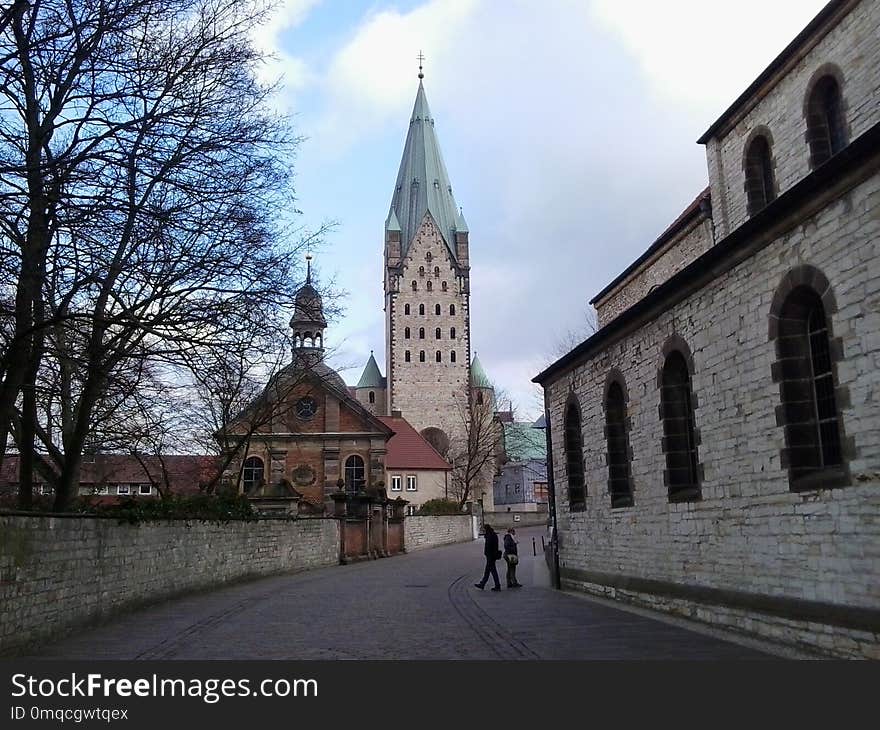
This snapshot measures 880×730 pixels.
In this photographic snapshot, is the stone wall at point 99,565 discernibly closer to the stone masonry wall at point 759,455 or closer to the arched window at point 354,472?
the stone masonry wall at point 759,455

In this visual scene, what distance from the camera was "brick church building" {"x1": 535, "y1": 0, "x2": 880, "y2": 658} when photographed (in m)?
9.81

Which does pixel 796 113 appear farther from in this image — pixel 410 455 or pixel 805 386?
pixel 410 455

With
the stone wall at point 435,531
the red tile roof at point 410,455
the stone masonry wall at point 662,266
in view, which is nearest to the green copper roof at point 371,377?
the red tile roof at point 410,455

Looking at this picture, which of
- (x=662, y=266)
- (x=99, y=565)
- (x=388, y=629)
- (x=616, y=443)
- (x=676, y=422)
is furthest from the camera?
(x=662, y=266)

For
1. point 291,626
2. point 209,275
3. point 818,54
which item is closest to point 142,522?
point 291,626

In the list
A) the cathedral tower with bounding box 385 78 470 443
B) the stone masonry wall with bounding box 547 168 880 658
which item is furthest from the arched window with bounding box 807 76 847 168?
the cathedral tower with bounding box 385 78 470 443

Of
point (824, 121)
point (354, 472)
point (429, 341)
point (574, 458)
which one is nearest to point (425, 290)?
point (429, 341)

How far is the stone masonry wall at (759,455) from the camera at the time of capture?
960 centimetres

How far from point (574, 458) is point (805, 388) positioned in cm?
989

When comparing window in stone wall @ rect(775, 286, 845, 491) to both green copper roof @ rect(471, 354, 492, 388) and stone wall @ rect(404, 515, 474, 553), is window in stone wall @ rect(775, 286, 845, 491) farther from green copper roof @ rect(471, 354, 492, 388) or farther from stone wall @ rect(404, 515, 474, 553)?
green copper roof @ rect(471, 354, 492, 388)

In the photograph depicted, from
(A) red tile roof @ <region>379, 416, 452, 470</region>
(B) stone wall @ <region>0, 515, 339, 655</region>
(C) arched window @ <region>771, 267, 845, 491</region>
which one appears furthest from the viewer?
(A) red tile roof @ <region>379, 416, 452, 470</region>

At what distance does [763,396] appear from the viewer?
11750mm

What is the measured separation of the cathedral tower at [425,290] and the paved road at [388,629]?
7378cm

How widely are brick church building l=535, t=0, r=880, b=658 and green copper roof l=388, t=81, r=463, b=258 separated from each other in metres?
85.1
